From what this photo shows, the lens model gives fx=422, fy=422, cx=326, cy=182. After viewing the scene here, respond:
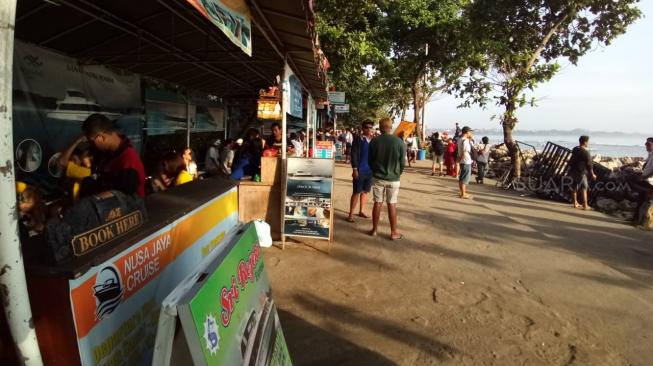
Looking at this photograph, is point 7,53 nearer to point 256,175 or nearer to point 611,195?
point 256,175

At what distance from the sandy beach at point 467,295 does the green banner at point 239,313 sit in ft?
4.04

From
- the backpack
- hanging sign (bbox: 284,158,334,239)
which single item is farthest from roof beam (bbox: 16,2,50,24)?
the backpack

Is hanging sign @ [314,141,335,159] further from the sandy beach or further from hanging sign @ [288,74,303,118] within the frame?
the sandy beach

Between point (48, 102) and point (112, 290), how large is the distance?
5280 mm

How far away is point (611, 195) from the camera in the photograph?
1127 centimetres

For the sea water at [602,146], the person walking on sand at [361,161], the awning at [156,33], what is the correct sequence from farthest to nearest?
the sea water at [602,146]
the person walking on sand at [361,161]
the awning at [156,33]

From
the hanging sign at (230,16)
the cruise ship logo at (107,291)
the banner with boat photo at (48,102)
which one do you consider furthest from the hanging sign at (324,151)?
the cruise ship logo at (107,291)

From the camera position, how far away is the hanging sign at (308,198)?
585cm

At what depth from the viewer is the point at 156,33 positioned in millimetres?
6082

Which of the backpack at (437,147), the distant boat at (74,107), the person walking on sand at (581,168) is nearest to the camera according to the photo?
the distant boat at (74,107)

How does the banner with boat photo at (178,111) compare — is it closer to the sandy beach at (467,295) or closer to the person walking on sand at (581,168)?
the sandy beach at (467,295)

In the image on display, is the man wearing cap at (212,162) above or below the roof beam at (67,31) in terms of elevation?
Result: below

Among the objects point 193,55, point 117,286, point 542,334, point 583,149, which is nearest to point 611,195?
point 583,149

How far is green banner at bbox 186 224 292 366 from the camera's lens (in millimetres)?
1503
